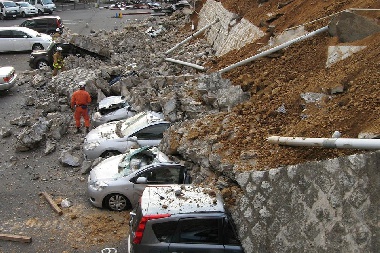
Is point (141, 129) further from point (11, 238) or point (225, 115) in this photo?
point (11, 238)

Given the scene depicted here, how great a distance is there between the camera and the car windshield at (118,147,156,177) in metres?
10.3

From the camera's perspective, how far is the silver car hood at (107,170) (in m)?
10.2

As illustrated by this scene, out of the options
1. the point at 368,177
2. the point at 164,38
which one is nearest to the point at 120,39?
the point at 164,38

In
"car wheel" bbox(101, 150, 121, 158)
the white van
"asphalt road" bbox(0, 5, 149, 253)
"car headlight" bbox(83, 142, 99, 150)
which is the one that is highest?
"car headlight" bbox(83, 142, 99, 150)

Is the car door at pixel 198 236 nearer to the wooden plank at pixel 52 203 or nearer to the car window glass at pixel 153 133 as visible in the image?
the wooden plank at pixel 52 203

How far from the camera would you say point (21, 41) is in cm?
2556

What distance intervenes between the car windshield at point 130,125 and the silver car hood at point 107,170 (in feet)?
5.11

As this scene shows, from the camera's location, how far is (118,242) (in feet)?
29.4

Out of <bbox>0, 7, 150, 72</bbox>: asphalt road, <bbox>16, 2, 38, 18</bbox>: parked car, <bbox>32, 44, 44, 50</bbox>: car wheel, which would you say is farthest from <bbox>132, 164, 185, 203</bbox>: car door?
<bbox>16, 2, 38, 18</bbox>: parked car

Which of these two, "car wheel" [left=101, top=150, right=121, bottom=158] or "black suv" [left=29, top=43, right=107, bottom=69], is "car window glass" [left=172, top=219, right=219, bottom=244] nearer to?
"car wheel" [left=101, top=150, right=121, bottom=158]

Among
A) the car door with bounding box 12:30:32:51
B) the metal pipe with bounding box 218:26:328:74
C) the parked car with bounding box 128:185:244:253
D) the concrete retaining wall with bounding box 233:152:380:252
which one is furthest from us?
the car door with bounding box 12:30:32:51

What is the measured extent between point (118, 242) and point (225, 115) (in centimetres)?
386

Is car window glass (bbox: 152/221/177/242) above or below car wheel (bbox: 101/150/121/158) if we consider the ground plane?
above

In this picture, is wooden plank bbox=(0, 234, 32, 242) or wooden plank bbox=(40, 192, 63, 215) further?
wooden plank bbox=(40, 192, 63, 215)
